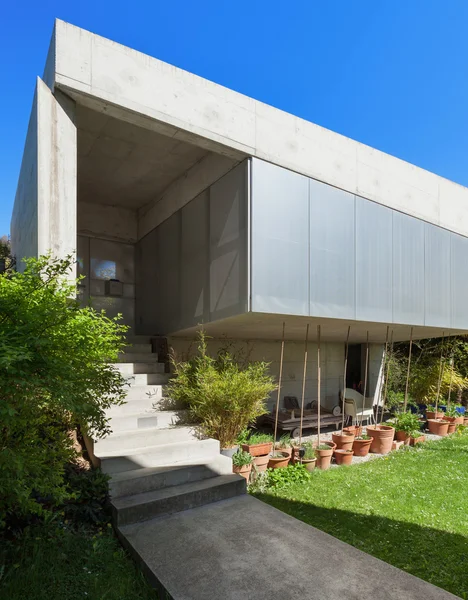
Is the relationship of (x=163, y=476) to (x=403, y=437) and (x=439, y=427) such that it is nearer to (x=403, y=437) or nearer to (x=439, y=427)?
(x=403, y=437)

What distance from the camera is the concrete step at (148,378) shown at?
5.71m

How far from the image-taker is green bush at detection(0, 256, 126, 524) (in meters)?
2.10

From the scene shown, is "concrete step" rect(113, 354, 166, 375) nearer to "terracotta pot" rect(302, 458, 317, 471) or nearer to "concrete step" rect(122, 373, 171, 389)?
"concrete step" rect(122, 373, 171, 389)

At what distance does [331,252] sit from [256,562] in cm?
436

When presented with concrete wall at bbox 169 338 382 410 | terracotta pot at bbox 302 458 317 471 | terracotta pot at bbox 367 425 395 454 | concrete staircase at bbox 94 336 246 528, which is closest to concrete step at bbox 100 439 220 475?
concrete staircase at bbox 94 336 246 528

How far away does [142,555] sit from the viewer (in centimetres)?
270

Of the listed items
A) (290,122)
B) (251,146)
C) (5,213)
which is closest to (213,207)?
(251,146)

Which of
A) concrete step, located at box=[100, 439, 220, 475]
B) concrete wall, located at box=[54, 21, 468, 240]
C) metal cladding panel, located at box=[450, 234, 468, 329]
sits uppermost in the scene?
concrete wall, located at box=[54, 21, 468, 240]

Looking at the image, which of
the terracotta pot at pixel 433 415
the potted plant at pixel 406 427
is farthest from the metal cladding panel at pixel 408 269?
the terracotta pot at pixel 433 415

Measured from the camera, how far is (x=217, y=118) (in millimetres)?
5117

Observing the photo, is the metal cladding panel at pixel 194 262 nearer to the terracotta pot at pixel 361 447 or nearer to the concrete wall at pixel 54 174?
the concrete wall at pixel 54 174

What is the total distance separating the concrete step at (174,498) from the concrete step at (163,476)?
2.1 inches

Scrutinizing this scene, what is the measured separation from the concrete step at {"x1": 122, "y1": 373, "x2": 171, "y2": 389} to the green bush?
2.60 metres

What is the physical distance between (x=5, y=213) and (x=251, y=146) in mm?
9468
